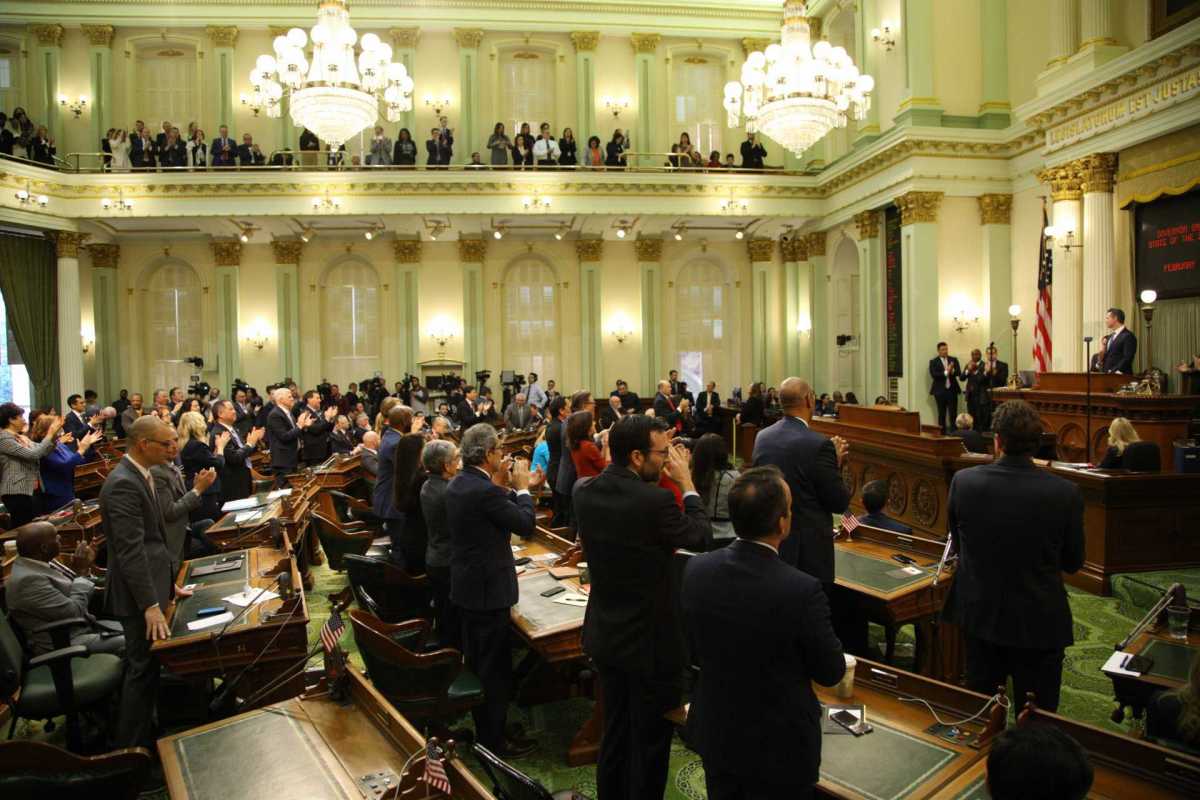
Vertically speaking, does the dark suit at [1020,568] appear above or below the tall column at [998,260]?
below

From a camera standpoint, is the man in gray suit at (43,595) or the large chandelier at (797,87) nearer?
the man in gray suit at (43,595)

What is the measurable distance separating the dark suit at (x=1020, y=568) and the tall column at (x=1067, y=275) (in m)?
10.4

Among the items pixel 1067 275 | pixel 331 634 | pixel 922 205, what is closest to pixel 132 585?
pixel 331 634

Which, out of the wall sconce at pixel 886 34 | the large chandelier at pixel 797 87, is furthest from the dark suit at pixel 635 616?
the wall sconce at pixel 886 34

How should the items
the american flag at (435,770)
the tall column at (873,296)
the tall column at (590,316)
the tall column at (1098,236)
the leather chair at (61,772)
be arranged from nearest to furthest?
the american flag at (435,770), the leather chair at (61,772), the tall column at (1098,236), the tall column at (873,296), the tall column at (590,316)

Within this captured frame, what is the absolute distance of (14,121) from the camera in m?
16.6

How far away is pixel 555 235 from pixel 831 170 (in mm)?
6903

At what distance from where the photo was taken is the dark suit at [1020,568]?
3.12 meters

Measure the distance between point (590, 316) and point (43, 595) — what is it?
646 inches

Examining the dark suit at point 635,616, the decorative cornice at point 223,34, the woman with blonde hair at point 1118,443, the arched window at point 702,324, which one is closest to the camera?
the dark suit at point 635,616

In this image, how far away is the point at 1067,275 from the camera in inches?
488

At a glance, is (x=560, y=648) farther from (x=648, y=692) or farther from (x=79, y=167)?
(x=79, y=167)

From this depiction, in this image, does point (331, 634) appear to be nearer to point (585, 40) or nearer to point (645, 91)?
point (645, 91)

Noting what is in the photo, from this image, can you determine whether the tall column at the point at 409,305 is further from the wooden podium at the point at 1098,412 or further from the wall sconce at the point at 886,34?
the wooden podium at the point at 1098,412
